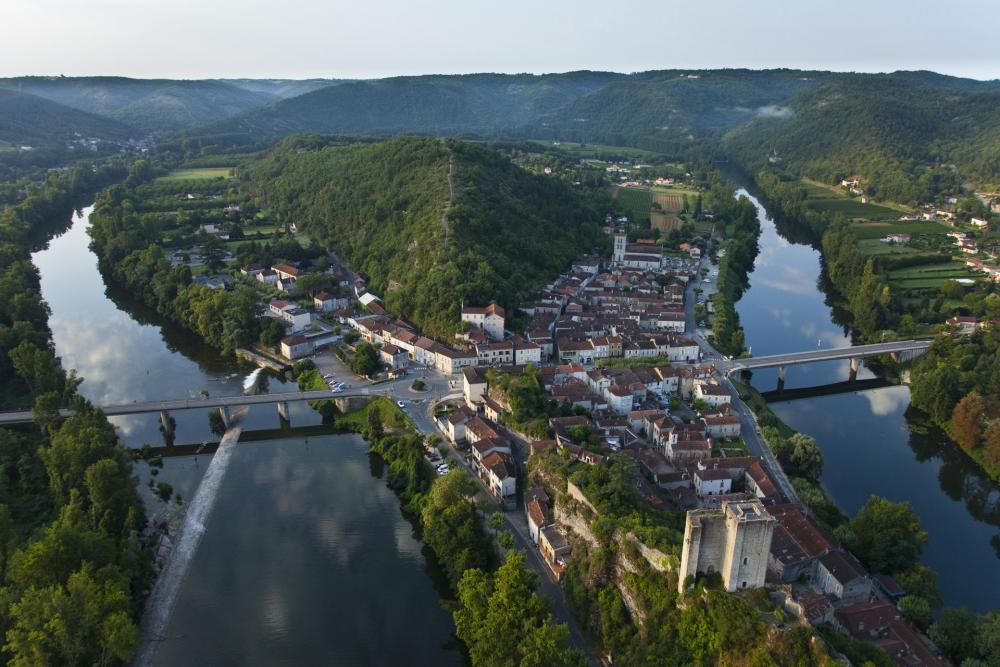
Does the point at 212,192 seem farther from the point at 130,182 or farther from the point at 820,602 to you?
the point at 820,602

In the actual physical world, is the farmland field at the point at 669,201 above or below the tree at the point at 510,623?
above

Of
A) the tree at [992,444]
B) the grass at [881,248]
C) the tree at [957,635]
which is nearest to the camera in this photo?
the tree at [957,635]

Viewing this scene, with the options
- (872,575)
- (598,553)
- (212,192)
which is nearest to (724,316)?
(872,575)

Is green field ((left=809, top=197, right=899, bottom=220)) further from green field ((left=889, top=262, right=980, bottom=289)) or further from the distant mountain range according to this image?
green field ((left=889, top=262, right=980, bottom=289))

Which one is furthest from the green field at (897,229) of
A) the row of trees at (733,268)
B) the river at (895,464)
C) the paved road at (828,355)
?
the paved road at (828,355)

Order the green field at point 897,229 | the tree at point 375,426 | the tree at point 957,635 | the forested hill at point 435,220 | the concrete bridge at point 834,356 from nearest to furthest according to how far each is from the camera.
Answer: the tree at point 957,635
the tree at point 375,426
the concrete bridge at point 834,356
the forested hill at point 435,220
the green field at point 897,229

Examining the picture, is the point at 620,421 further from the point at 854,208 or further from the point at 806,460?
the point at 854,208

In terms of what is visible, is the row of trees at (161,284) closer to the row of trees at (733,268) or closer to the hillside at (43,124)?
the row of trees at (733,268)
